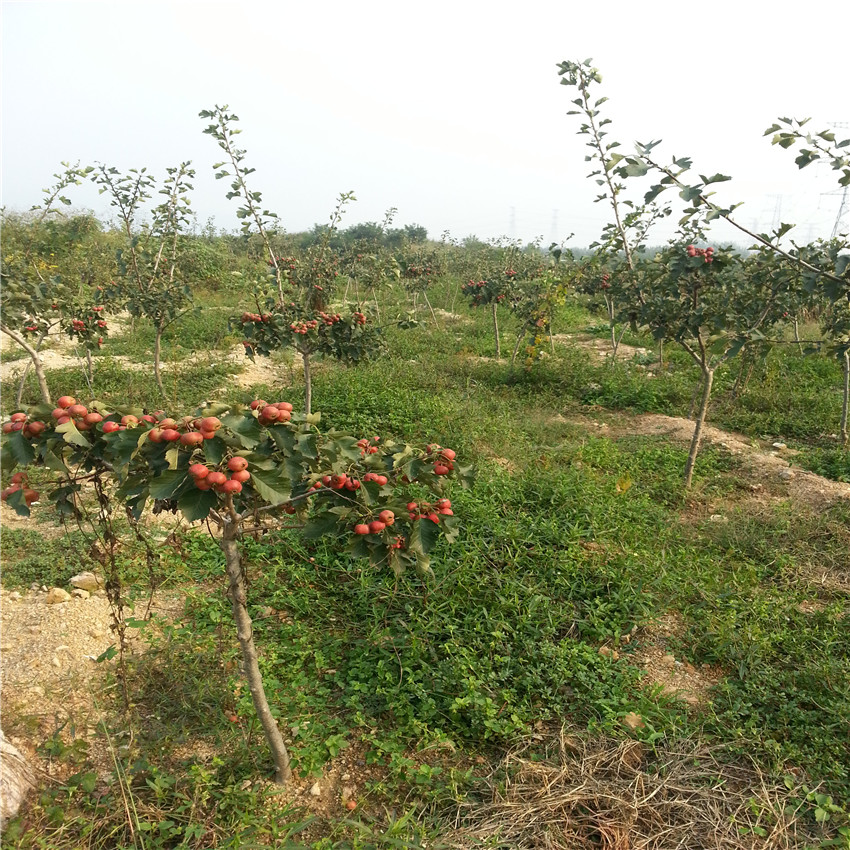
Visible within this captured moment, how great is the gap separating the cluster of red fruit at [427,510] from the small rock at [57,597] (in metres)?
2.75

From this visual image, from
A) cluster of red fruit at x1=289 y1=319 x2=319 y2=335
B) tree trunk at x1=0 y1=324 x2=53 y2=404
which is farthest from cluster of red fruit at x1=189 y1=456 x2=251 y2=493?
cluster of red fruit at x1=289 y1=319 x2=319 y2=335

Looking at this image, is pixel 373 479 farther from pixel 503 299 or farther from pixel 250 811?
pixel 503 299

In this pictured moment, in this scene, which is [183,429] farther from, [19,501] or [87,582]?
[87,582]

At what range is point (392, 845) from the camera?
Answer: 2.27 meters

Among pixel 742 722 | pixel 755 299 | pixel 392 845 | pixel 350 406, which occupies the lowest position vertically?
pixel 392 845

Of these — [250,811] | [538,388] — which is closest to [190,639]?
[250,811]

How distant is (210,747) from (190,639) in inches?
30.7

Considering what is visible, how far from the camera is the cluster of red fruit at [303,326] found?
5406 millimetres

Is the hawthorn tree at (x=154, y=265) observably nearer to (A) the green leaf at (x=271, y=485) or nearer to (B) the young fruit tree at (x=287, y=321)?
(B) the young fruit tree at (x=287, y=321)

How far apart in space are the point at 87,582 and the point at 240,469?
2.84 meters

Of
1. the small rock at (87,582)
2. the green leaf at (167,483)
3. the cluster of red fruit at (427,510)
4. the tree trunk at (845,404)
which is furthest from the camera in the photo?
the tree trunk at (845,404)

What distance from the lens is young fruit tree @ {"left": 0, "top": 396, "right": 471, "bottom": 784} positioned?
68.8 inches

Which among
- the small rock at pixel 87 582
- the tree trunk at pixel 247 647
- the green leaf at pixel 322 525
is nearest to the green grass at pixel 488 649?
the tree trunk at pixel 247 647

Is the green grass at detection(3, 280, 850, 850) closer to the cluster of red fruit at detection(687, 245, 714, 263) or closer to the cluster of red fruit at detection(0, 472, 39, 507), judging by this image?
the cluster of red fruit at detection(0, 472, 39, 507)
